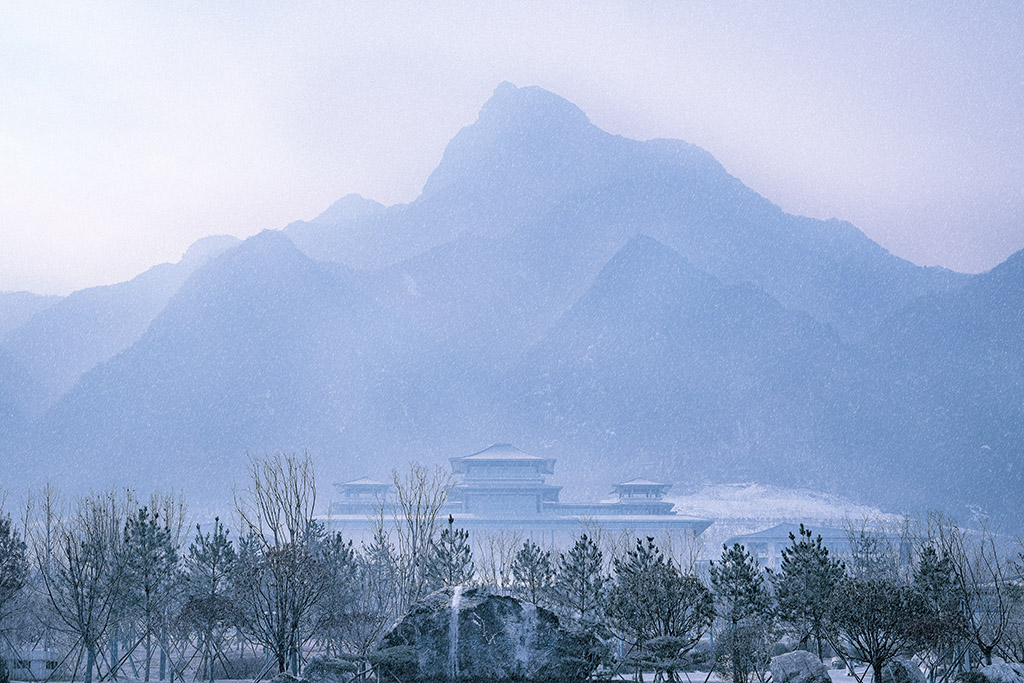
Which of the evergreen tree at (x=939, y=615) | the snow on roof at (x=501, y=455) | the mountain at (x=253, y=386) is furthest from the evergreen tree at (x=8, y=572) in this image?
the mountain at (x=253, y=386)

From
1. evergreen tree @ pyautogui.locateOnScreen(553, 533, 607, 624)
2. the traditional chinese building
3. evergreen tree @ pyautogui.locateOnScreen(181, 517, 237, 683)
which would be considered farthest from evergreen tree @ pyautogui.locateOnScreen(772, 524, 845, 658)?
the traditional chinese building

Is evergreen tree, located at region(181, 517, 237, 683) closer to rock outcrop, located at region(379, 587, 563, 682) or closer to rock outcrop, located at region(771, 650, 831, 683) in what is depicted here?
rock outcrop, located at region(379, 587, 563, 682)

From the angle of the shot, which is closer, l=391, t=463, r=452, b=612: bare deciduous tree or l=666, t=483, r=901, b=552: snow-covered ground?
l=391, t=463, r=452, b=612: bare deciduous tree

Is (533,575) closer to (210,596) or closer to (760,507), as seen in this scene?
(210,596)

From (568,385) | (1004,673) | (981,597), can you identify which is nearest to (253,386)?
(568,385)

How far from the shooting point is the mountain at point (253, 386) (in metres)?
158

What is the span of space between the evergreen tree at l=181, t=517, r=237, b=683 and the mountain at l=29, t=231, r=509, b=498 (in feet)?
377

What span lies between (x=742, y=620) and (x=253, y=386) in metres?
Answer: 154

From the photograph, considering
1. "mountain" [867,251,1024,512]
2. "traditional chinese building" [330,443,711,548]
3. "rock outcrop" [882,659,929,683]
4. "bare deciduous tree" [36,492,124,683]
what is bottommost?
"rock outcrop" [882,659,929,683]

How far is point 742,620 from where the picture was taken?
30.1 metres

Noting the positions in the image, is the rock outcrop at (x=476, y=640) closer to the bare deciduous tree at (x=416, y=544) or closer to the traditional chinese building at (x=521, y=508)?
the bare deciduous tree at (x=416, y=544)

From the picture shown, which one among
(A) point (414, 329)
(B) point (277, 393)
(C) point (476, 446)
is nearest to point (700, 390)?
(C) point (476, 446)

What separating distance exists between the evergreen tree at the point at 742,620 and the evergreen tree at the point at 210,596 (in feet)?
46.6

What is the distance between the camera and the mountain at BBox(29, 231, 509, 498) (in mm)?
158125
